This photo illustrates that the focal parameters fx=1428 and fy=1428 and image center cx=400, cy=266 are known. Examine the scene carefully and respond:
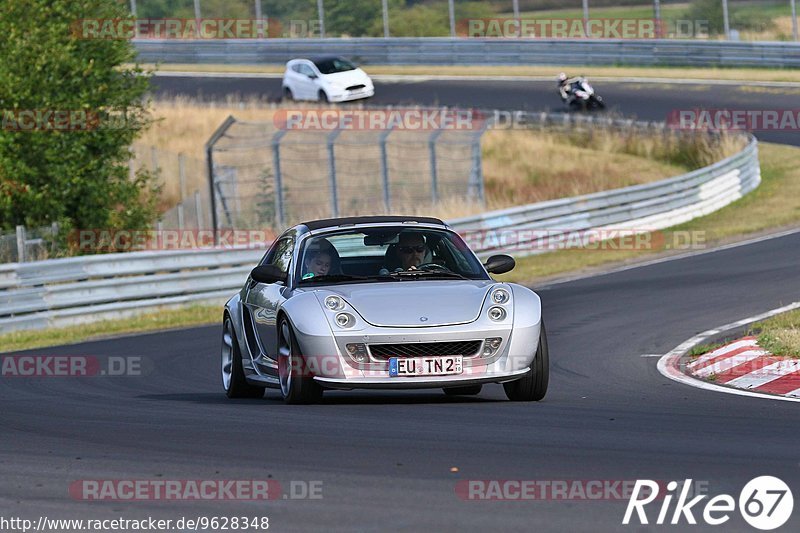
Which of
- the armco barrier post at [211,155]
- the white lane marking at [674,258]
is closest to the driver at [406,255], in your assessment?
the white lane marking at [674,258]

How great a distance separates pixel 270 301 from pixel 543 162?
26.0 m

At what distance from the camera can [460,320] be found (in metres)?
9.22

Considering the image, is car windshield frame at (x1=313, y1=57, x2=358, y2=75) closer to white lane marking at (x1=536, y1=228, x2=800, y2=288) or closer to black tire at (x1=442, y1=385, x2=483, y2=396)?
white lane marking at (x1=536, y1=228, x2=800, y2=288)

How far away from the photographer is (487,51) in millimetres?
48969

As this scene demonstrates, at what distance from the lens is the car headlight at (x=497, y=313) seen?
30.7 feet

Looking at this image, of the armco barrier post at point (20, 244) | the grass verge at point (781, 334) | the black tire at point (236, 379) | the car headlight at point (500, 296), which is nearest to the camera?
the car headlight at point (500, 296)

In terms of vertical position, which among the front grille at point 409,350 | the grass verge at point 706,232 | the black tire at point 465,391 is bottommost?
the grass verge at point 706,232

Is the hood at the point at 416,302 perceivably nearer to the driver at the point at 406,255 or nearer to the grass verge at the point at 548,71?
the driver at the point at 406,255

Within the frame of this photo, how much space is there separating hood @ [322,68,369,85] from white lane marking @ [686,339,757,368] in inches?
Answer: 1289

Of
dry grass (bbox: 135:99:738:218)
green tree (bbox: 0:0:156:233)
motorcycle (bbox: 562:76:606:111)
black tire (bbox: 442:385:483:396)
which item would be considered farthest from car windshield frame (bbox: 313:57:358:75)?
black tire (bbox: 442:385:483:396)

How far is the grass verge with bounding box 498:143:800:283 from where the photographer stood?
934 inches

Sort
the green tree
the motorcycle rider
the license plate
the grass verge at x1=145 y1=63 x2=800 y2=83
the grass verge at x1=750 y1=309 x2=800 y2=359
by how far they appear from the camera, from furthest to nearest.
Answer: the grass verge at x1=145 y1=63 x2=800 y2=83, the motorcycle rider, the green tree, the grass verge at x1=750 y1=309 x2=800 y2=359, the license plate

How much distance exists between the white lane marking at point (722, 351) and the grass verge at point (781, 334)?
12cm

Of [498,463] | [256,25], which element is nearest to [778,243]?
[498,463]
